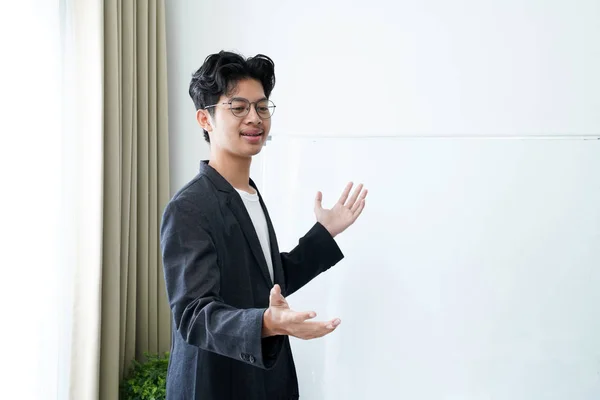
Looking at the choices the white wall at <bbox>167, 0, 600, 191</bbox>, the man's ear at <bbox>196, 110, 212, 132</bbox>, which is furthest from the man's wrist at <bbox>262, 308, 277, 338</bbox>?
the white wall at <bbox>167, 0, 600, 191</bbox>

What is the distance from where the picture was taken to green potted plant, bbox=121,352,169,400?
6.70 feet

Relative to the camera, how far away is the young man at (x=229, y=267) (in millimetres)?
1063

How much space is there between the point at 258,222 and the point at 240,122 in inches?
8.8

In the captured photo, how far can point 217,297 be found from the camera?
1.16 meters

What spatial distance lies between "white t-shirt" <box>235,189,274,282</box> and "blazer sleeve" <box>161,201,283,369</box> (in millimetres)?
195

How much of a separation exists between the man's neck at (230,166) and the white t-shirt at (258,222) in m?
0.03

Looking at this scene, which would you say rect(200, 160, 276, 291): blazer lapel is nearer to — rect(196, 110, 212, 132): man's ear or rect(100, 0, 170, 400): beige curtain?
rect(196, 110, 212, 132): man's ear

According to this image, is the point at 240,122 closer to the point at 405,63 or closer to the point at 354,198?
the point at 354,198

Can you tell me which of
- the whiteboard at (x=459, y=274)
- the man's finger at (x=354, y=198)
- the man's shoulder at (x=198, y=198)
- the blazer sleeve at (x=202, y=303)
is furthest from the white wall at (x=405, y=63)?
the blazer sleeve at (x=202, y=303)

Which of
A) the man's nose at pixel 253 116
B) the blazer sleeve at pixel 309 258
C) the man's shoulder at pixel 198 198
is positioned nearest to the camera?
the man's shoulder at pixel 198 198

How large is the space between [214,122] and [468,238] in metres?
0.71

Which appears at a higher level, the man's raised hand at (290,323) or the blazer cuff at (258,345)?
the man's raised hand at (290,323)

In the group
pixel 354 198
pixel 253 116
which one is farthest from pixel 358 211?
pixel 253 116

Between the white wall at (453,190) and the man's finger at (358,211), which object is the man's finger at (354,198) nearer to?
the man's finger at (358,211)
